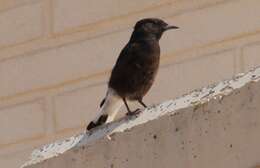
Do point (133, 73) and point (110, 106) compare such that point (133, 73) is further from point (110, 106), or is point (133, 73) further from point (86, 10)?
point (86, 10)

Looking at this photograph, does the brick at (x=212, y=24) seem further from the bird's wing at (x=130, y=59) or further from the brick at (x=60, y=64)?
the bird's wing at (x=130, y=59)

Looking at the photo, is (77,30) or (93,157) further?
(77,30)

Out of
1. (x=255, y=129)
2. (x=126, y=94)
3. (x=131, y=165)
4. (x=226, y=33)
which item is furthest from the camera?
(x=226, y=33)

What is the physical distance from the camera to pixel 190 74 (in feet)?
19.1

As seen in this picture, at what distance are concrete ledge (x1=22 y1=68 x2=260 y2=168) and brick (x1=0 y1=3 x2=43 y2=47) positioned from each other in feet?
10.3

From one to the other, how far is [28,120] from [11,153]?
0.20m

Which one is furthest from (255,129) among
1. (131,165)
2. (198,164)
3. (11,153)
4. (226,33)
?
(11,153)

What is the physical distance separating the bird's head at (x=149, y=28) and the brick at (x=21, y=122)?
116 centimetres

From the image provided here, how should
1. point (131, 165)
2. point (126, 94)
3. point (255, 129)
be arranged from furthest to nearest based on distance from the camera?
point (126, 94)
point (131, 165)
point (255, 129)

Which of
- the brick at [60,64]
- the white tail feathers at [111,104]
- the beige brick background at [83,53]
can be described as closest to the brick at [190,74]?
the beige brick background at [83,53]

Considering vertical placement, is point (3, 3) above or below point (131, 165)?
above

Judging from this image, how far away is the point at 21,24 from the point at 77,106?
597mm

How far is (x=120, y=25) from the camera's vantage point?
6105 mm

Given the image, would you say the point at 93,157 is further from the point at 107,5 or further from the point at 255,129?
the point at 107,5
